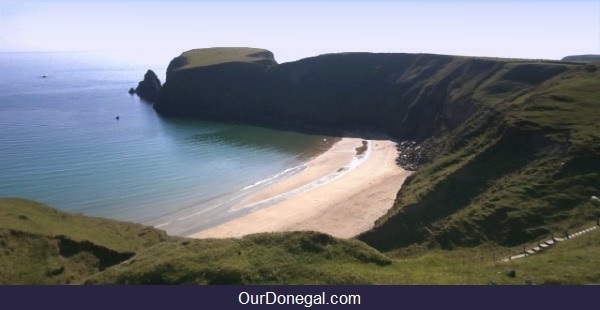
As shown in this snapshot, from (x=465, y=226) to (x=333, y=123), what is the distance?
86.5 meters

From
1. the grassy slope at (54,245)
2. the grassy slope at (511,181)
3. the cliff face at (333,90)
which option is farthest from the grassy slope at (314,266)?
the cliff face at (333,90)

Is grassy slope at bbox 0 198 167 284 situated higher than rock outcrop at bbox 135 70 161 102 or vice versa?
rock outcrop at bbox 135 70 161 102

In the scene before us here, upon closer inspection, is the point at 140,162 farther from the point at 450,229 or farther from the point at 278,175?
the point at 450,229

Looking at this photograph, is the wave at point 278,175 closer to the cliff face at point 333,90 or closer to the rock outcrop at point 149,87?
the cliff face at point 333,90

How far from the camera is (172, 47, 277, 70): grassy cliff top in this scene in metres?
157

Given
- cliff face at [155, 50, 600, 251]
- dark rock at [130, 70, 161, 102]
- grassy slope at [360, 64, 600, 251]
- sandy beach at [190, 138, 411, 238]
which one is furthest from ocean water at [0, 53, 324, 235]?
dark rock at [130, 70, 161, 102]

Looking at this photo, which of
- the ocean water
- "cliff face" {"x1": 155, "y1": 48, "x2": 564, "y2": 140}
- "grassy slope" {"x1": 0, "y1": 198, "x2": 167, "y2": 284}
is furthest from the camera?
"cliff face" {"x1": 155, "y1": 48, "x2": 564, "y2": 140}

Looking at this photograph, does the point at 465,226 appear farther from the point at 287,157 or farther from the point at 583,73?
the point at 287,157

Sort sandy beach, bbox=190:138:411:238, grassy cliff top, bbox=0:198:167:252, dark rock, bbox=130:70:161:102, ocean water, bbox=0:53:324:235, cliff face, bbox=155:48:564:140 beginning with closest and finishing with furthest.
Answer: grassy cliff top, bbox=0:198:167:252, sandy beach, bbox=190:138:411:238, ocean water, bbox=0:53:324:235, cliff face, bbox=155:48:564:140, dark rock, bbox=130:70:161:102

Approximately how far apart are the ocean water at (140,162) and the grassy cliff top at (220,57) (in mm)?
29211

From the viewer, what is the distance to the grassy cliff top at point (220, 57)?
157m

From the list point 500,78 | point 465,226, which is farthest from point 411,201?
point 500,78

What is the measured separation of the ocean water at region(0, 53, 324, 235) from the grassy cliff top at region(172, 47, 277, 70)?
95.8 ft

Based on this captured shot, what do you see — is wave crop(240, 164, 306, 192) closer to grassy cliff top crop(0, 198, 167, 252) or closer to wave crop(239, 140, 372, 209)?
wave crop(239, 140, 372, 209)
